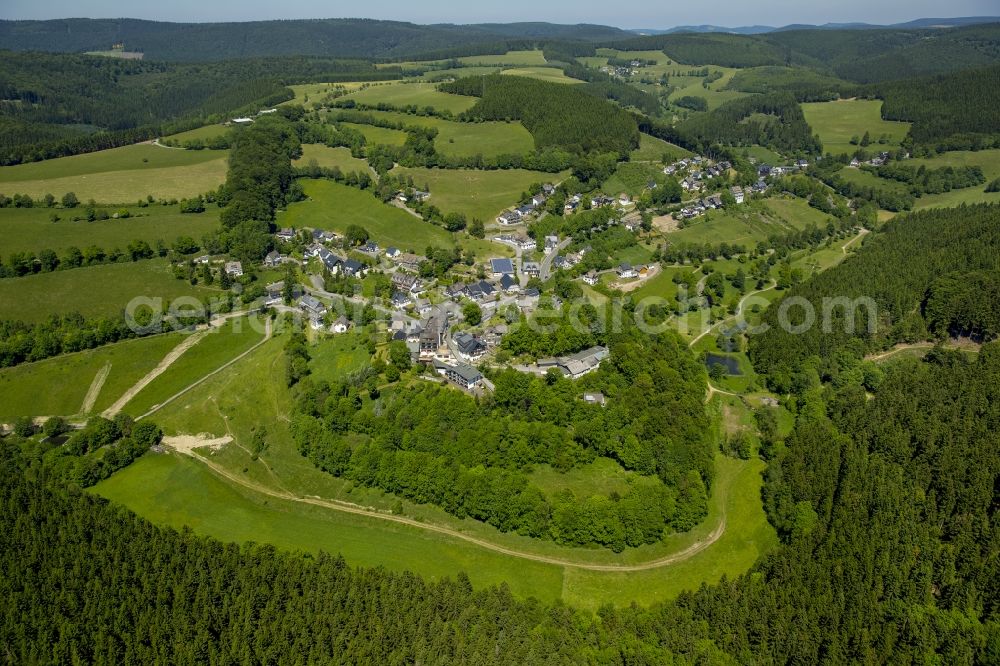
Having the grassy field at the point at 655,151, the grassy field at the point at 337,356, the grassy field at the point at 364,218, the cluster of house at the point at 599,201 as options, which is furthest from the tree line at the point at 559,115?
the grassy field at the point at 337,356

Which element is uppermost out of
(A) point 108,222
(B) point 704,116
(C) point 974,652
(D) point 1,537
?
(B) point 704,116

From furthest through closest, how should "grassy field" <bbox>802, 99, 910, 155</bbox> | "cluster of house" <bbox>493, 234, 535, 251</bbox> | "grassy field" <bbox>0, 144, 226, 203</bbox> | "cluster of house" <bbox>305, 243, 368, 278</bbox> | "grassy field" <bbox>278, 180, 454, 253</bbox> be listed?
"grassy field" <bbox>802, 99, 910, 155</bbox>, "grassy field" <bbox>0, 144, 226, 203</bbox>, "cluster of house" <bbox>493, 234, 535, 251</bbox>, "grassy field" <bbox>278, 180, 454, 253</bbox>, "cluster of house" <bbox>305, 243, 368, 278</bbox>

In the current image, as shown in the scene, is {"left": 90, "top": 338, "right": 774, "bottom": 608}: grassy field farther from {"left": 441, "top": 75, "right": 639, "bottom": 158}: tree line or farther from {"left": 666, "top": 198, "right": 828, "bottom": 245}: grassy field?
{"left": 441, "top": 75, "right": 639, "bottom": 158}: tree line

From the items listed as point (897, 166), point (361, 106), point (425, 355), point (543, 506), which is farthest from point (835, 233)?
point (361, 106)

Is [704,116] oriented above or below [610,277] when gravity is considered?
above

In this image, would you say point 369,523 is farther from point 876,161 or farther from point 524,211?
point 876,161

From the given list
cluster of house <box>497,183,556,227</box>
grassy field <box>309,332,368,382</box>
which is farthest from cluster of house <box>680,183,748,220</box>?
grassy field <box>309,332,368,382</box>

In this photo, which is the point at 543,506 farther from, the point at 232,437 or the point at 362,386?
the point at 232,437

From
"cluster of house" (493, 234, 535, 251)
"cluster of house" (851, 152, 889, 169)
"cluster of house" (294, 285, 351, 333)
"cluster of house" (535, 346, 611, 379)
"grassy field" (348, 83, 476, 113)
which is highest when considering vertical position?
"grassy field" (348, 83, 476, 113)
